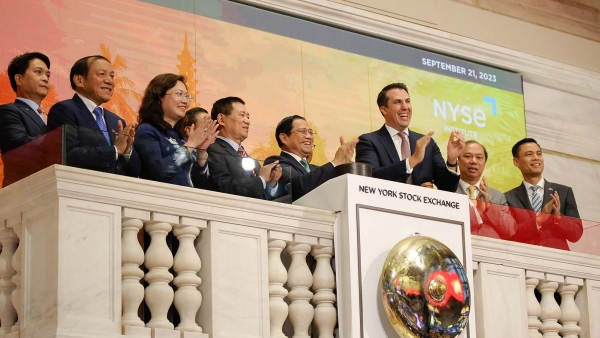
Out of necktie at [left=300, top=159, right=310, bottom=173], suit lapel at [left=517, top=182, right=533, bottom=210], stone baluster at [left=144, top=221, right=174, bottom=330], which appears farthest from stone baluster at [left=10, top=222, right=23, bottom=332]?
suit lapel at [left=517, top=182, right=533, bottom=210]

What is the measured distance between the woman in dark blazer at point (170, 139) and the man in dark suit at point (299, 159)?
0.35 meters

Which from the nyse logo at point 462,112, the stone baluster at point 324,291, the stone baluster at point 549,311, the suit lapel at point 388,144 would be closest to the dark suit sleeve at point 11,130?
the stone baluster at point 324,291

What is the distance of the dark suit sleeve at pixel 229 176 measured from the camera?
15.4ft

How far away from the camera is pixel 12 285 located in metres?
4.40

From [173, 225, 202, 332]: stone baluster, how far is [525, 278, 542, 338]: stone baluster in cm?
188

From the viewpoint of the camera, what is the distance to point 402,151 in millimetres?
6746

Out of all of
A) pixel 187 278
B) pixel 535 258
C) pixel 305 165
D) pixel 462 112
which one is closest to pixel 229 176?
pixel 187 278

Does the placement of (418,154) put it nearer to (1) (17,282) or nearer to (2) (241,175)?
(2) (241,175)

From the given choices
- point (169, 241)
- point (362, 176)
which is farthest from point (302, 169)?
point (169, 241)

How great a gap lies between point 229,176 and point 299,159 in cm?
150

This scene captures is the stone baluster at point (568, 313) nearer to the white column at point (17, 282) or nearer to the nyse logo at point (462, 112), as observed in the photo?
the white column at point (17, 282)

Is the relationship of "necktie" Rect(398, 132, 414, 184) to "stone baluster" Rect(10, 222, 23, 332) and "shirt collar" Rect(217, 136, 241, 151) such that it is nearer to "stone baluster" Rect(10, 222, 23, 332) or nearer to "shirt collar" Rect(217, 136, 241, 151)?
"shirt collar" Rect(217, 136, 241, 151)

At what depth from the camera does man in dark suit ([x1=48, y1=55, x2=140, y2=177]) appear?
4.31 metres

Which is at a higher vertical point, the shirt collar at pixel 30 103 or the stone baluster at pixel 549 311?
the shirt collar at pixel 30 103
